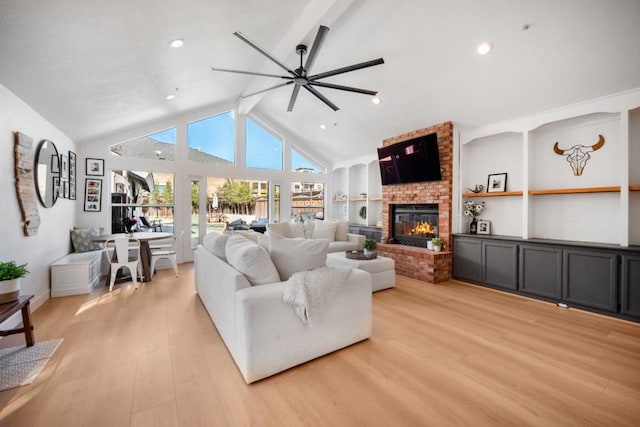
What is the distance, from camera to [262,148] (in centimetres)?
739

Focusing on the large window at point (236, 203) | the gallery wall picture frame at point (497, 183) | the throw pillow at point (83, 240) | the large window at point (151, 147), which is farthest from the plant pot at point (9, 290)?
the gallery wall picture frame at point (497, 183)

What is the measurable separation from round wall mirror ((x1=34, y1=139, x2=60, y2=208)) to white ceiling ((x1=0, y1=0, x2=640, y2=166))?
1.56 ft

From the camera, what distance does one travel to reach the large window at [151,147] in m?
5.68

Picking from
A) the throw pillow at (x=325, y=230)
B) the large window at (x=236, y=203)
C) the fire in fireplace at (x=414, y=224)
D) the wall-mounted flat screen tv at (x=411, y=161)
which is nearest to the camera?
the wall-mounted flat screen tv at (x=411, y=161)

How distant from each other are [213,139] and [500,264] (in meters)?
6.46

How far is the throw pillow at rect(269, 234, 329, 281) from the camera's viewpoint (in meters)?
2.44

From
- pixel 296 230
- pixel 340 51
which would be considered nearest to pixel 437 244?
pixel 296 230

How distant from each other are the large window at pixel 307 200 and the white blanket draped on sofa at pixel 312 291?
569 centimetres

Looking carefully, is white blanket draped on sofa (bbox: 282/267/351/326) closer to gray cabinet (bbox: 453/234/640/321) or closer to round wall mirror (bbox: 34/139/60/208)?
gray cabinet (bbox: 453/234/640/321)

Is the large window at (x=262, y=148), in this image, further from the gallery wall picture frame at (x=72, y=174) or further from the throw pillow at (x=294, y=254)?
the throw pillow at (x=294, y=254)

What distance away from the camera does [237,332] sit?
2.06m

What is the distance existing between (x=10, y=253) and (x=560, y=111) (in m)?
6.77

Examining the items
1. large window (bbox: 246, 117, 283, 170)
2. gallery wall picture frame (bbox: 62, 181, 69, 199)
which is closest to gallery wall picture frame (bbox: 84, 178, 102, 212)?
gallery wall picture frame (bbox: 62, 181, 69, 199)

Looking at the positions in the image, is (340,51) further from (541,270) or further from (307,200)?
(307,200)
